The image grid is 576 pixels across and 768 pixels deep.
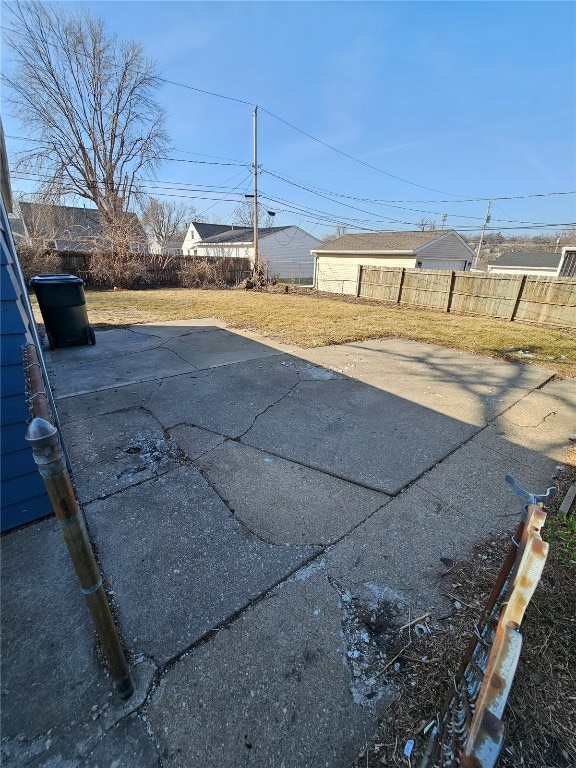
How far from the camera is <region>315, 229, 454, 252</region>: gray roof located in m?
19.7

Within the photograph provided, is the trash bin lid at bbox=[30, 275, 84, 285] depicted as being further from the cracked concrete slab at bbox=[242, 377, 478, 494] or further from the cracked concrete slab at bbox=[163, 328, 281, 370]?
the cracked concrete slab at bbox=[242, 377, 478, 494]

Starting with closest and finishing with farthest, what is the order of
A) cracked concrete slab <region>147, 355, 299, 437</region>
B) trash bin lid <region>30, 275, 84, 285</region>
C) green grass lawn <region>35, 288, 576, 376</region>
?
cracked concrete slab <region>147, 355, 299, 437</region>, trash bin lid <region>30, 275, 84, 285</region>, green grass lawn <region>35, 288, 576, 376</region>

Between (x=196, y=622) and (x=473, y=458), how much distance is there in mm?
2528

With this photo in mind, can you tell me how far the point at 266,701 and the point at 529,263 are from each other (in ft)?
132

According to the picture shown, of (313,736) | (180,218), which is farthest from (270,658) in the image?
(180,218)

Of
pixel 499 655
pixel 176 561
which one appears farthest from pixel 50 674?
pixel 499 655

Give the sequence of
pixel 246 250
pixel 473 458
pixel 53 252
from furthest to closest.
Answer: pixel 246 250 < pixel 53 252 < pixel 473 458

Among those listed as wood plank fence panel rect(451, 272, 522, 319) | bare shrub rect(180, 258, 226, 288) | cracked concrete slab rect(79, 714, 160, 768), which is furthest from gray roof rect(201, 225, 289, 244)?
A: cracked concrete slab rect(79, 714, 160, 768)

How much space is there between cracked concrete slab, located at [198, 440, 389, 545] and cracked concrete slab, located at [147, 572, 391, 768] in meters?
0.55

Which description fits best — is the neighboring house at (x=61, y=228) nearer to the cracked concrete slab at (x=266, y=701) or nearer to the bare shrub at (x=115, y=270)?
the bare shrub at (x=115, y=270)

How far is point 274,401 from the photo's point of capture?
157 inches

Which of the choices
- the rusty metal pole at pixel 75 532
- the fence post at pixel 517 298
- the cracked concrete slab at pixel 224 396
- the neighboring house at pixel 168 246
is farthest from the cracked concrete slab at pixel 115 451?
the neighboring house at pixel 168 246

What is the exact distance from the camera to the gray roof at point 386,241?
1966cm

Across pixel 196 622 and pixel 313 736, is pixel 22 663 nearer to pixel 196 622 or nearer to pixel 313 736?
pixel 196 622
